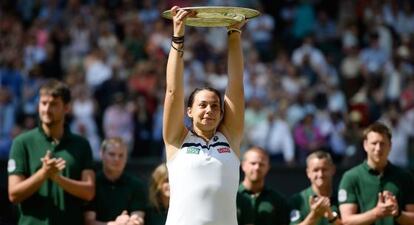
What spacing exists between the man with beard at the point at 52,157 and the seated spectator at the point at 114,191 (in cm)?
56

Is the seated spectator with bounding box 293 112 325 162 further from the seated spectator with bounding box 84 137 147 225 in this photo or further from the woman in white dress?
the woman in white dress

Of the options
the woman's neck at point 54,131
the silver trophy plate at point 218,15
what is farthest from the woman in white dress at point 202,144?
the woman's neck at point 54,131

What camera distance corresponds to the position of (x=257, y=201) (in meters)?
9.98

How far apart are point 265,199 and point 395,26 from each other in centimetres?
1082

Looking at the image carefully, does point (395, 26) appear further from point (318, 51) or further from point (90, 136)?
point (90, 136)

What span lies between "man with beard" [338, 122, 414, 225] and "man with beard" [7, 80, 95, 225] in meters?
2.25

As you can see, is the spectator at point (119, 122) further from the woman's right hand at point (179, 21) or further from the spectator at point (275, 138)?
the woman's right hand at point (179, 21)

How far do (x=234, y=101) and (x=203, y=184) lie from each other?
2.26 ft

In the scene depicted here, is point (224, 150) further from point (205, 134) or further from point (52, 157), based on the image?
point (52, 157)

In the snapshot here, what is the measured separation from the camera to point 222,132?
24.9 ft

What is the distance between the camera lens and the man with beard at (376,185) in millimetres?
9234

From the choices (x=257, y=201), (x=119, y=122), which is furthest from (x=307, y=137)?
(x=257, y=201)

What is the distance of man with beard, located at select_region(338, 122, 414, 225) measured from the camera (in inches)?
364

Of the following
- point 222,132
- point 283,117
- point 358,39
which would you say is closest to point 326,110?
point 283,117
